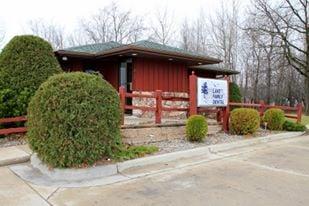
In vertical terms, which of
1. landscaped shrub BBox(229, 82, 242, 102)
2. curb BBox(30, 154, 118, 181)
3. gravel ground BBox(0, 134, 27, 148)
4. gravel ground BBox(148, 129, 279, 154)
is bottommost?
curb BBox(30, 154, 118, 181)

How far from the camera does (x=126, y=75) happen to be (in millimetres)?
13617

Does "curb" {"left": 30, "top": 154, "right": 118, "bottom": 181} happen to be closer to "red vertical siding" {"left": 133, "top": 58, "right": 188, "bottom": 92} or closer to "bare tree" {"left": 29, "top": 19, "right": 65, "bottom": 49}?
"red vertical siding" {"left": 133, "top": 58, "right": 188, "bottom": 92}

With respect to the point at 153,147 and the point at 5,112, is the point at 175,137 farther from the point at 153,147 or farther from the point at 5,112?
the point at 5,112

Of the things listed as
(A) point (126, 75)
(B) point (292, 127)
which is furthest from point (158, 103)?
(B) point (292, 127)

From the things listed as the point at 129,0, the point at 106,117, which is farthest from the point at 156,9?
the point at 106,117

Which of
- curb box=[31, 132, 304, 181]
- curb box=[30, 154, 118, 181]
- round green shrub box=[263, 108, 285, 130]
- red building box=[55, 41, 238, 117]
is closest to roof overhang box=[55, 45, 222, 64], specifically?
red building box=[55, 41, 238, 117]

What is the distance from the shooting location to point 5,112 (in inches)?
355

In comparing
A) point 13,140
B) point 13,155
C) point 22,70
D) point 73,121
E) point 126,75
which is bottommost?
point 13,155

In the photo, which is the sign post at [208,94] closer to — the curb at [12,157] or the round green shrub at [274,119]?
the round green shrub at [274,119]

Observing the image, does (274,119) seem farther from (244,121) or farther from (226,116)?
(226,116)

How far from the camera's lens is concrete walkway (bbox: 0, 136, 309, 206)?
4.75 m

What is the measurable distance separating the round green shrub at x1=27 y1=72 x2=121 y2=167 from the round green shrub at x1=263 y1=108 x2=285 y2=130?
291 inches

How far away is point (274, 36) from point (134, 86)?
17559 mm

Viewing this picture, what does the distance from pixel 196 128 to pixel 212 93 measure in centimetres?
164
